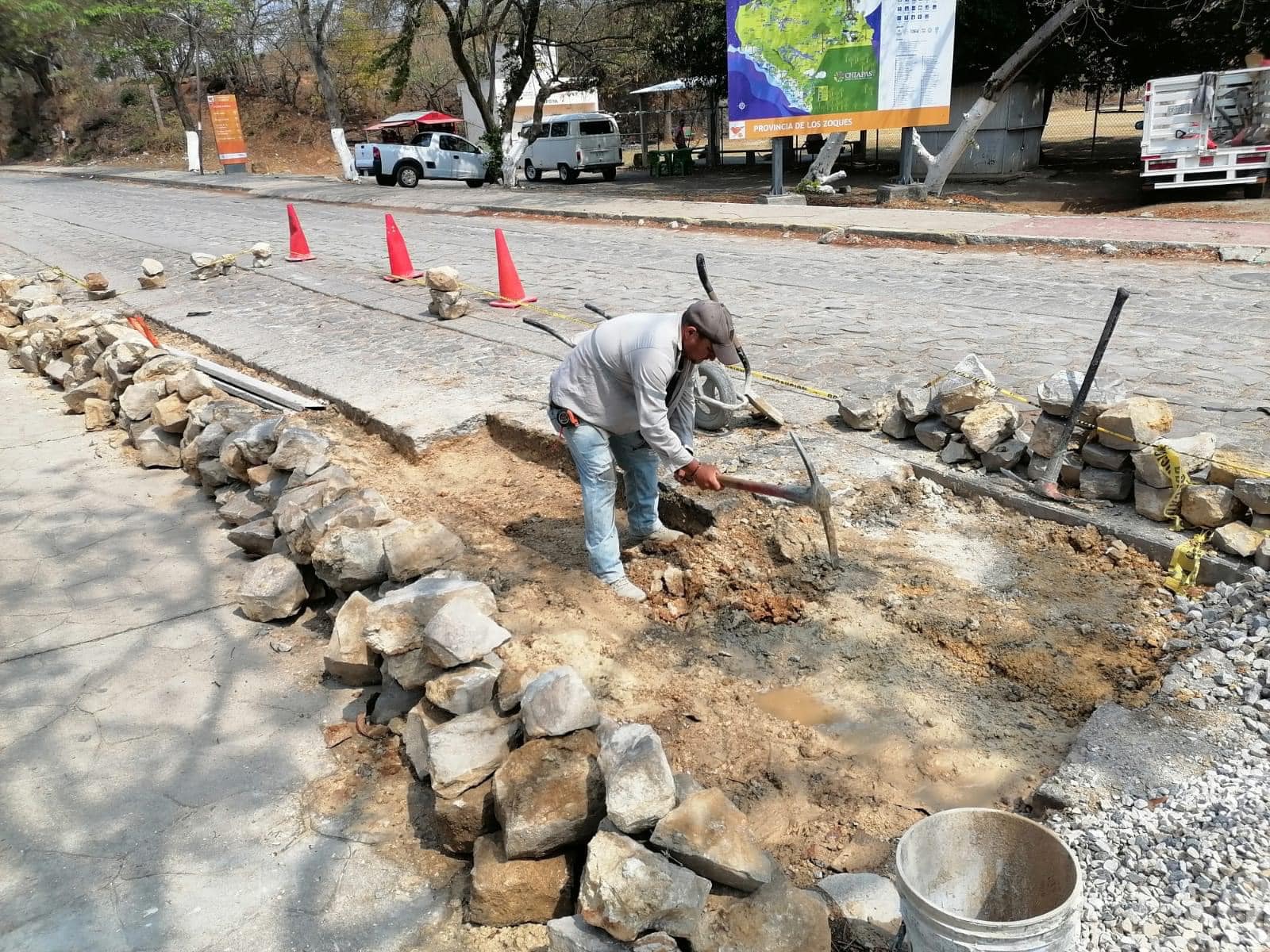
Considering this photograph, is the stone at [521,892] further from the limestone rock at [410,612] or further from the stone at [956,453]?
the stone at [956,453]

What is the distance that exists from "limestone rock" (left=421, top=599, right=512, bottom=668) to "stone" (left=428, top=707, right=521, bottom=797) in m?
0.24

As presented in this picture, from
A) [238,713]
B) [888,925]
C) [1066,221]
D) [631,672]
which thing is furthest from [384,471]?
[1066,221]

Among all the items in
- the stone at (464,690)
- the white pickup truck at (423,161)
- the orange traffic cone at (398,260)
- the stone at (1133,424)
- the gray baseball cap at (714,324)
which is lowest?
the stone at (464,690)

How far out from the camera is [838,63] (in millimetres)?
15602

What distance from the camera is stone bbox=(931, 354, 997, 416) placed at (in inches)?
195

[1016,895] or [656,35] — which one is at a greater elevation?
[656,35]

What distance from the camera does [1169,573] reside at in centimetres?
396

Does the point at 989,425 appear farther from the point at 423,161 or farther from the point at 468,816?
the point at 423,161

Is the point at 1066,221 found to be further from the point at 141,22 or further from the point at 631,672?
the point at 141,22

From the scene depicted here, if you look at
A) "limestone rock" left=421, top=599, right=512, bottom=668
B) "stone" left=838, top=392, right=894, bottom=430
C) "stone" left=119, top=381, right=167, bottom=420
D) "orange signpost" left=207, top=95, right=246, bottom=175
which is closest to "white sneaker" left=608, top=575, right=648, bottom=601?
"limestone rock" left=421, top=599, right=512, bottom=668

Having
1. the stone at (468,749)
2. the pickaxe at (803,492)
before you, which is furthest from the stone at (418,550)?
the pickaxe at (803,492)

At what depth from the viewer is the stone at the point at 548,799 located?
268 cm

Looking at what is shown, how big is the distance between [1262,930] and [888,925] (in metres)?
0.87

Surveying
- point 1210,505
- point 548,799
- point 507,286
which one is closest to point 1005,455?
point 1210,505
